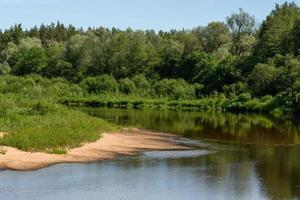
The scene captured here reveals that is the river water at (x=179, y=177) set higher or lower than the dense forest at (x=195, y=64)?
lower

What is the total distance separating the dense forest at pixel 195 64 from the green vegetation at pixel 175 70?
0.64 ft

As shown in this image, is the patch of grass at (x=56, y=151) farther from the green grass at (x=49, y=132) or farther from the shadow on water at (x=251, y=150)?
the shadow on water at (x=251, y=150)

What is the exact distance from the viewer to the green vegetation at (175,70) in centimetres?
11381

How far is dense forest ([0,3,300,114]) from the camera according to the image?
117125mm

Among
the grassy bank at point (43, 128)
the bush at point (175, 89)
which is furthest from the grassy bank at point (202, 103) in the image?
the grassy bank at point (43, 128)

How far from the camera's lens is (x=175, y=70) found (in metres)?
150

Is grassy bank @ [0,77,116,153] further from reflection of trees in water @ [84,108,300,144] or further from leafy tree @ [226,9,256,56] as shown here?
leafy tree @ [226,9,256,56]

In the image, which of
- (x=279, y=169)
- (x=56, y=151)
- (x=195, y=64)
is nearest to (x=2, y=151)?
(x=56, y=151)

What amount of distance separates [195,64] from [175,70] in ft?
22.9

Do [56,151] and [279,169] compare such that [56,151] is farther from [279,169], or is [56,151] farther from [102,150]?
[279,169]

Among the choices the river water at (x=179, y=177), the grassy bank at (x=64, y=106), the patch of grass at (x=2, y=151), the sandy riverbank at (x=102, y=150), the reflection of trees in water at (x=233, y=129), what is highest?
the grassy bank at (x=64, y=106)

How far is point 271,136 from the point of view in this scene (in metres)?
64.1

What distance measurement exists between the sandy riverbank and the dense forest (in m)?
50.6

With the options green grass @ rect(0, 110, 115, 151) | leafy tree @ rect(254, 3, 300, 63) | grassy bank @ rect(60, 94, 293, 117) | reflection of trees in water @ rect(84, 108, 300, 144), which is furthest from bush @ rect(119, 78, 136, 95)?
green grass @ rect(0, 110, 115, 151)
